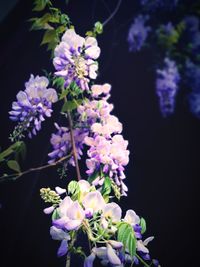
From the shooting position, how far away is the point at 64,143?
1233mm

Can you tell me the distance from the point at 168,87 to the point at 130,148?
309 mm

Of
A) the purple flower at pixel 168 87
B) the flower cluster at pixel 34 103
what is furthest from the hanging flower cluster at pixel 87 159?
the purple flower at pixel 168 87

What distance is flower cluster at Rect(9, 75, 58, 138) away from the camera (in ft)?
3.76

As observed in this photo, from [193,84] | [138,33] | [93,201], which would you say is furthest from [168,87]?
[93,201]

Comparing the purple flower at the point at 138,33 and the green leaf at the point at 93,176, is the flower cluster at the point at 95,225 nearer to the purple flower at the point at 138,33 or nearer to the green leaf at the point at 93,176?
the green leaf at the point at 93,176

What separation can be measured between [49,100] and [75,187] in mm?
391

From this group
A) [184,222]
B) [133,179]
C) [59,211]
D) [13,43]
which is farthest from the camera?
[13,43]

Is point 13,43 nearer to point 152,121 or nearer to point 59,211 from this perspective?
point 152,121

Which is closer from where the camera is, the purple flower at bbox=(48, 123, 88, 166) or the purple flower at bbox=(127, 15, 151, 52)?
the purple flower at bbox=(48, 123, 88, 166)

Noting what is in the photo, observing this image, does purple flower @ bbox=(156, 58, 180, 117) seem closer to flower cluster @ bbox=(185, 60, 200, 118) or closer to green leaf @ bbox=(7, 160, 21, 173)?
flower cluster @ bbox=(185, 60, 200, 118)

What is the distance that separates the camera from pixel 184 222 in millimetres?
1138

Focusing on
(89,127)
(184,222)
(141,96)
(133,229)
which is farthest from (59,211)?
(141,96)

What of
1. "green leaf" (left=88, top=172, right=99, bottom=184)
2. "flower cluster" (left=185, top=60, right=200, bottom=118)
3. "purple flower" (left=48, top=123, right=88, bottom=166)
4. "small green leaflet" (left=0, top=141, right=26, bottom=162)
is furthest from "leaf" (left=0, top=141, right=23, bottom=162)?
"flower cluster" (left=185, top=60, right=200, bottom=118)

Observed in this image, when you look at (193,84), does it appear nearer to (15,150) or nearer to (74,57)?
(74,57)
